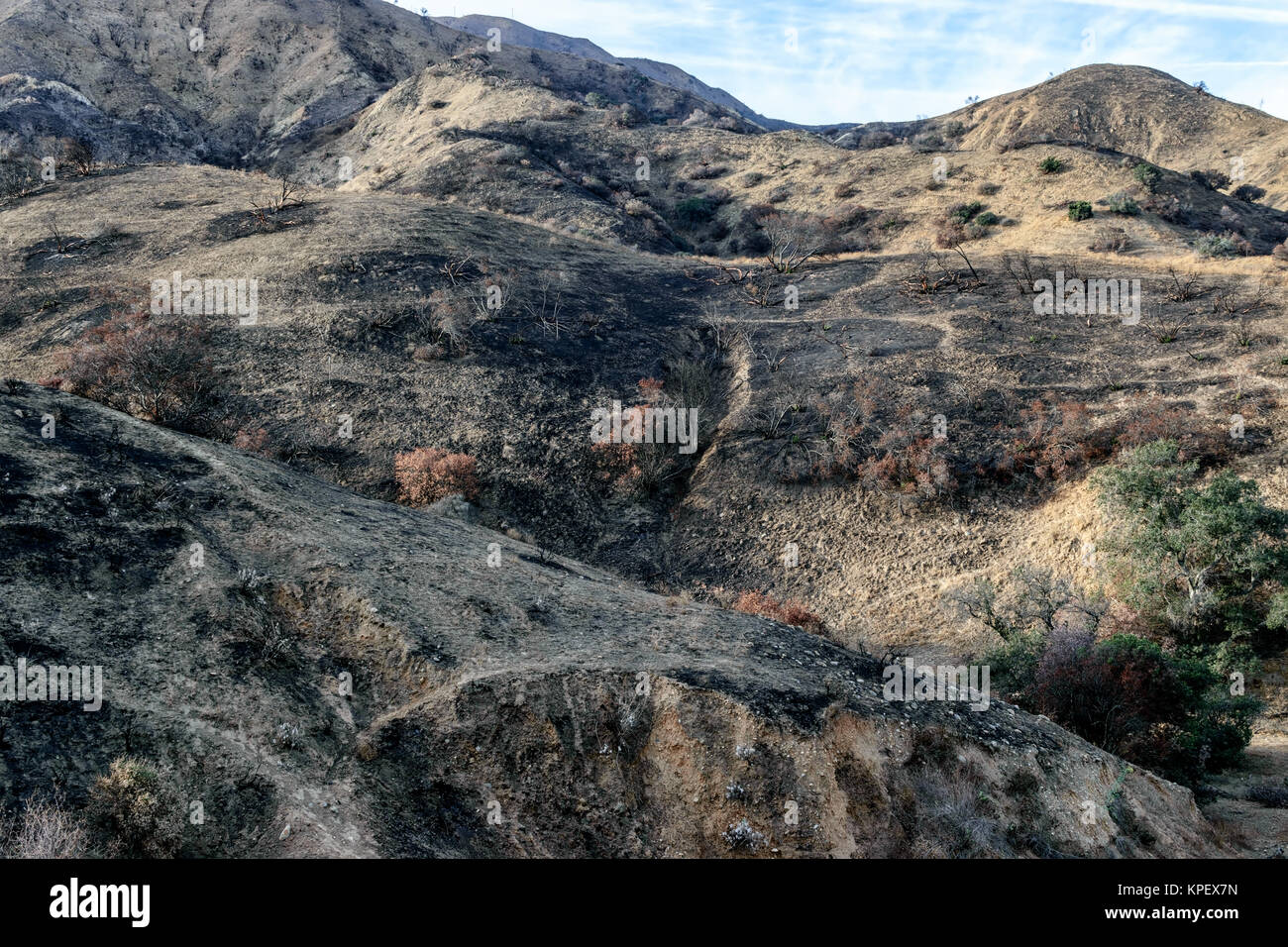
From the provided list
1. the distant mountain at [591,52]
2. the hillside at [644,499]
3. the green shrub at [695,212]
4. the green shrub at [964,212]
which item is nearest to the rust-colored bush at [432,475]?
the hillside at [644,499]

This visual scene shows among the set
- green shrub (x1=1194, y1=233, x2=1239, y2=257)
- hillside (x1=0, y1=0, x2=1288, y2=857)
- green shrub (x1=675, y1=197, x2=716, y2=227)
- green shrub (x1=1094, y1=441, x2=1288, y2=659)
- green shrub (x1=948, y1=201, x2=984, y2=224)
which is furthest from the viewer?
green shrub (x1=675, y1=197, x2=716, y2=227)

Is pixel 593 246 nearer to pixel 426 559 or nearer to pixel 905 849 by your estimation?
pixel 426 559

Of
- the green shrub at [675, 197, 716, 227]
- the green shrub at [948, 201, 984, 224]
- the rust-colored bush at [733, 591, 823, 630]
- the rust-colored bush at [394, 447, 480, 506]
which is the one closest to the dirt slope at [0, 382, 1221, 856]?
the rust-colored bush at [733, 591, 823, 630]

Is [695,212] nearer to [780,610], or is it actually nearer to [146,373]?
[146,373]

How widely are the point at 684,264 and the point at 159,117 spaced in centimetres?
5413

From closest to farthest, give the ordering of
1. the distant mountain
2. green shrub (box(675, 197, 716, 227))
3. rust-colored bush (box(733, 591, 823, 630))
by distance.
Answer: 1. rust-colored bush (box(733, 591, 823, 630))
2. green shrub (box(675, 197, 716, 227))
3. the distant mountain

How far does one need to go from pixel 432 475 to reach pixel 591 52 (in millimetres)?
182042

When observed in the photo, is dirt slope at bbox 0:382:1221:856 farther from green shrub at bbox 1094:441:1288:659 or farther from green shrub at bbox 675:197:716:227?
green shrub at bbox 675:197:716:227

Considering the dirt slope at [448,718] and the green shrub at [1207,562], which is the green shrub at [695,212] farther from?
the dirt slope at [448,718]

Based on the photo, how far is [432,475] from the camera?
20.2 meters

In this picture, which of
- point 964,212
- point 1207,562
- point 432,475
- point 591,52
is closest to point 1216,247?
point 964,212

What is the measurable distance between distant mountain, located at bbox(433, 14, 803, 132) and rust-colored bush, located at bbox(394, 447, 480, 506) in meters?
155

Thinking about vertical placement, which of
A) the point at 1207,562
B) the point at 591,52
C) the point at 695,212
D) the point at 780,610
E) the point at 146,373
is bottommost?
the point at 780,610

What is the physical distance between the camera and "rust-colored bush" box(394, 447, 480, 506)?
65.1 feet
